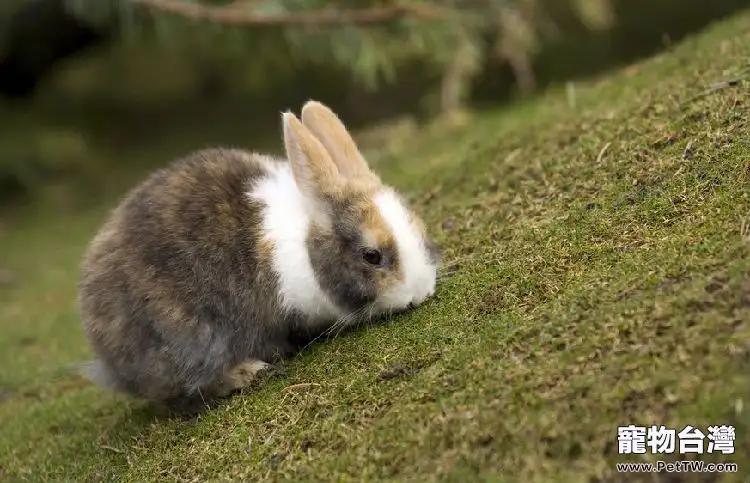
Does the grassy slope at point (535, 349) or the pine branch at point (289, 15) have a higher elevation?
the pine branch at point (289, 15)

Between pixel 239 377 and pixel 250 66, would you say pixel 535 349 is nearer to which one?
pixel 239 377

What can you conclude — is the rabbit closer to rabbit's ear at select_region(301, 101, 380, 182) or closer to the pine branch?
rabbit's ear at select_region(301, 101, 380, 182)

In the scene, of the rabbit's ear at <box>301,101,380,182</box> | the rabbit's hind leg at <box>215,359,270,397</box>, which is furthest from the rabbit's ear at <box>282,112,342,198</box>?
the rabbit's hind leg at <box>215,359,270,397</box>

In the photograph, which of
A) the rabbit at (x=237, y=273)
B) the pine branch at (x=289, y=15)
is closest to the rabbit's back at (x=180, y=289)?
the rabbit at (x=237, y=273)

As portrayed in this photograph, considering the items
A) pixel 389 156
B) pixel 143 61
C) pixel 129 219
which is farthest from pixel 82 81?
pixel 129 219

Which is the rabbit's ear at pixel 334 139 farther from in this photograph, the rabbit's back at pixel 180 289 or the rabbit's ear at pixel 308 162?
the rabbit's back at pixel 180 289

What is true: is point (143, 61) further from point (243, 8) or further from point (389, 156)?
point (389, 156)
